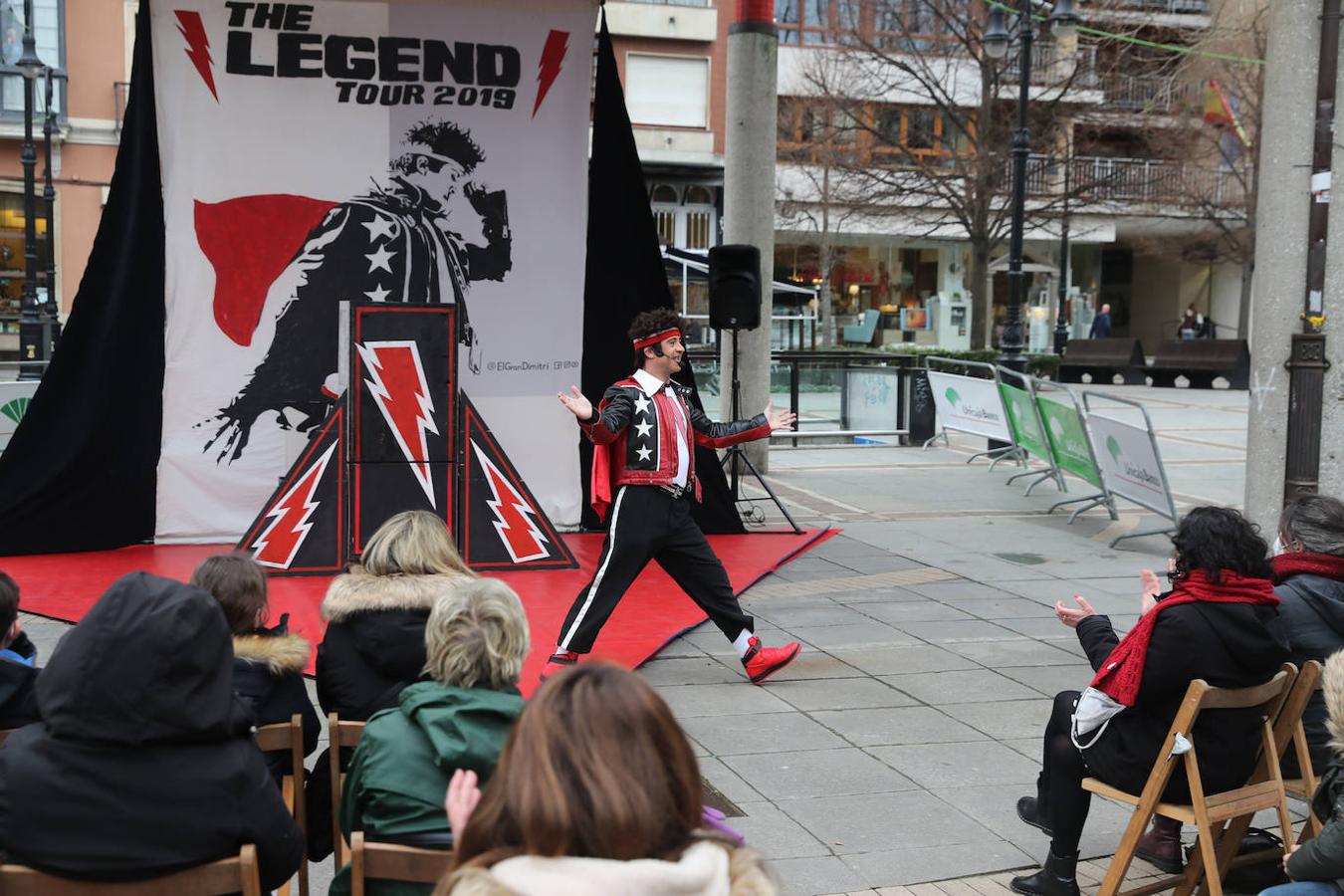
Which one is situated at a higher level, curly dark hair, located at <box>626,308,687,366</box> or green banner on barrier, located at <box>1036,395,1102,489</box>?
curly dark hair, located at <box>626,308,687,366</box>

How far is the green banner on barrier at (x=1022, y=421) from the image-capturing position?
1307 cm

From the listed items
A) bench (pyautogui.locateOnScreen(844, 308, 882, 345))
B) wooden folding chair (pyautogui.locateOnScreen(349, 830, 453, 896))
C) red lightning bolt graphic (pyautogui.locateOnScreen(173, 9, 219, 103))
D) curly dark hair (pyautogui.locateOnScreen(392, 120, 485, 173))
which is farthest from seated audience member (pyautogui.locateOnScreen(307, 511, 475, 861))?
bench (pyautogui.locateOnScreen(844, 308, 882, 345))

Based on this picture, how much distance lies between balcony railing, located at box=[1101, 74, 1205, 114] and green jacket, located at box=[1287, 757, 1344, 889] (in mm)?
29985

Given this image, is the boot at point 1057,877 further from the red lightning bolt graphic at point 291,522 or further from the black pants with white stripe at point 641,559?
the red lightning bolt graphic at point 291,522

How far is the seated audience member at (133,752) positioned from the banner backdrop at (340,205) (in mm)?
7438

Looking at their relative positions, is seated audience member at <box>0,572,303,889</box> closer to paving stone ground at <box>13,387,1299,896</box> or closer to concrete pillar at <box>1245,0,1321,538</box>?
paving stone ground at <box>13,387,1299,896</box>

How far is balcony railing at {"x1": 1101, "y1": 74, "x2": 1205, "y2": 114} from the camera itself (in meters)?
32.0

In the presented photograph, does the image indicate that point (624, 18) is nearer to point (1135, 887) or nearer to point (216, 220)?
point (216, 220)

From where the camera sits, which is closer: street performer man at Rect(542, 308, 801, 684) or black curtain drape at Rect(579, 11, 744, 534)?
street performer man at Rect(542, 308, 801, 684)

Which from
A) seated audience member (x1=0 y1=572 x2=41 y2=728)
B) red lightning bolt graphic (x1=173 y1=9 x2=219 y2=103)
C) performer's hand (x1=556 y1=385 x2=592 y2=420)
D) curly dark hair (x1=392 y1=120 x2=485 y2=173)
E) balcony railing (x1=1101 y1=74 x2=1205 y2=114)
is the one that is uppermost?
balcony railing (x1=1101 y1=74 x2=1205 y2=114)

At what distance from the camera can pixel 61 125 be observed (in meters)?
30.9

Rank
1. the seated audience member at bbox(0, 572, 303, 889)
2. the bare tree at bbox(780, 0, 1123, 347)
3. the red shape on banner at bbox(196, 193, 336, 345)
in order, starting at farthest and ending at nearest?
the bare tree at bbox(780, 0, 1123, 347), the red shape on banner at bbox(196, 193, 336, 345), the seated audience member at bbox(0, 572, 303, 889)

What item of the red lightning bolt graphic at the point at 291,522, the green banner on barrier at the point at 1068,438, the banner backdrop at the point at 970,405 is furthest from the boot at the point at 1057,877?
the banner backdrop at the point at 970,405

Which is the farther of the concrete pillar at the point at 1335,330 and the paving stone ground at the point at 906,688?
the concrete pillar at the point at 1335,330
